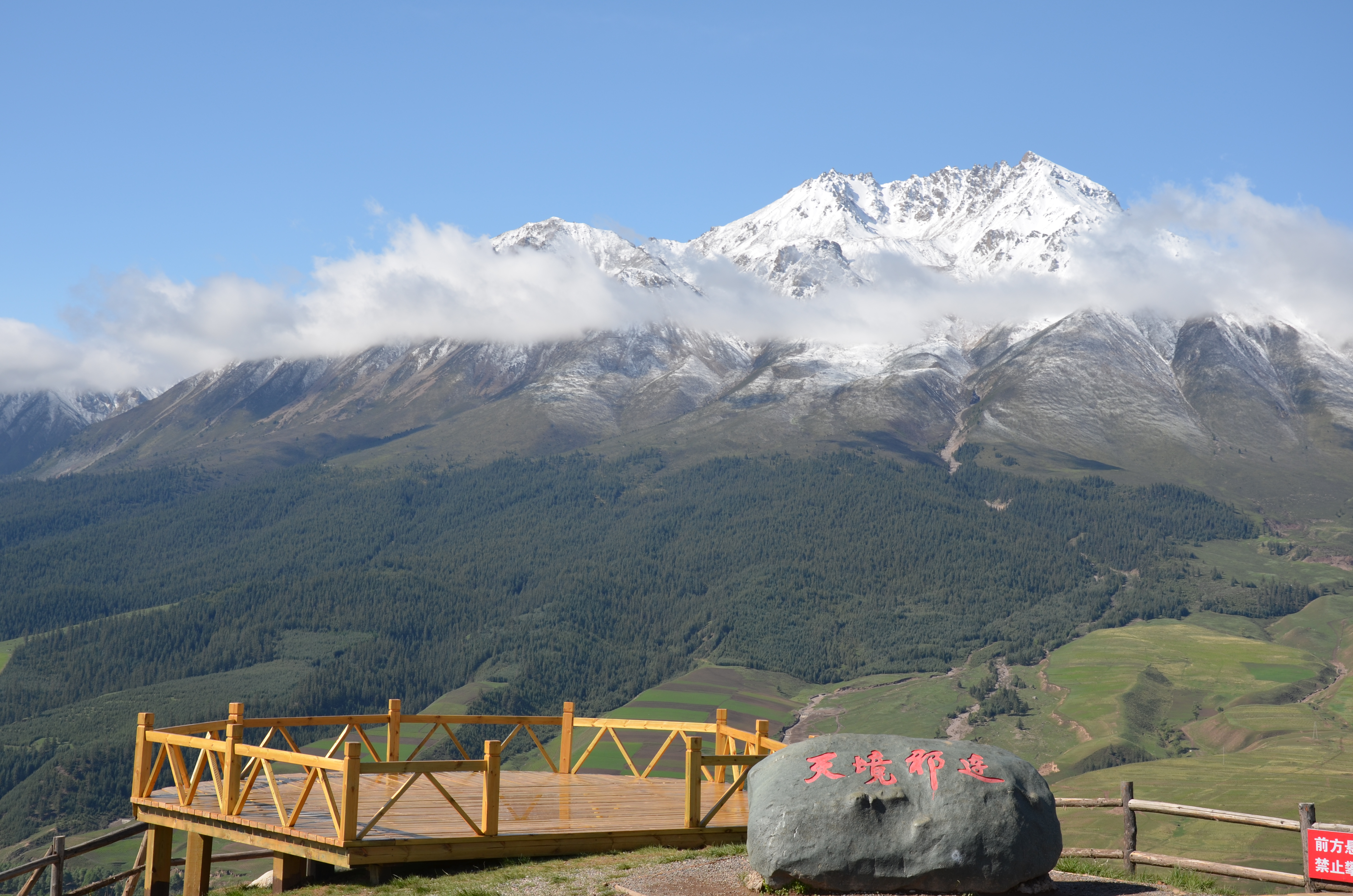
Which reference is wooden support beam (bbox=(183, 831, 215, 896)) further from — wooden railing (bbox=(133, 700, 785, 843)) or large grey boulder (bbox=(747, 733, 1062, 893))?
large grey boulder (bbox=(747, 733, 1062, 893))

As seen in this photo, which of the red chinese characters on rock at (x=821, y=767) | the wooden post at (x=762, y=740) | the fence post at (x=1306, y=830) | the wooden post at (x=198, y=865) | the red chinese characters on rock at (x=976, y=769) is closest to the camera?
the red chinese characters on rock at (x=976, y=769)

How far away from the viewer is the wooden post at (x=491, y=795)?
2272 cm

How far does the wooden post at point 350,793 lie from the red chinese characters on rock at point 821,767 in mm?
7885

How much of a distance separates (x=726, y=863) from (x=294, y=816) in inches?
314

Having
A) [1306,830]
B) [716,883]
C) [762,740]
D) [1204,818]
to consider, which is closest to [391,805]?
[716,883]

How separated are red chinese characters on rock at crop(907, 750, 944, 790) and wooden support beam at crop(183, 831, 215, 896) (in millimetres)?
15649

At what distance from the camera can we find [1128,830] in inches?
989

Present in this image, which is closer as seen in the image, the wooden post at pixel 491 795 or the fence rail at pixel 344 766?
the fence rail at pixel 344 766

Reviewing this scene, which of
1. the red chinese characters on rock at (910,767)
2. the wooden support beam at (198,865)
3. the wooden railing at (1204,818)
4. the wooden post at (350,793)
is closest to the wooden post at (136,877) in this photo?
the wooden support beam at (198,865)

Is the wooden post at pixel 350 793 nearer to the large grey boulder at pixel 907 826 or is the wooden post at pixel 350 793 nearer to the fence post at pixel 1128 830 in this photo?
the large grey boulder at pixel 907 826

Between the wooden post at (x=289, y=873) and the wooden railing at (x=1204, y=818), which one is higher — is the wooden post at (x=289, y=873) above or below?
below

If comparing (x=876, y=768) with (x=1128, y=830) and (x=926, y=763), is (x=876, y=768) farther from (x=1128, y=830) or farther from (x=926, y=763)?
(x=1128, y=830)

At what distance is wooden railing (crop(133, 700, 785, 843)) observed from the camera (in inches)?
862

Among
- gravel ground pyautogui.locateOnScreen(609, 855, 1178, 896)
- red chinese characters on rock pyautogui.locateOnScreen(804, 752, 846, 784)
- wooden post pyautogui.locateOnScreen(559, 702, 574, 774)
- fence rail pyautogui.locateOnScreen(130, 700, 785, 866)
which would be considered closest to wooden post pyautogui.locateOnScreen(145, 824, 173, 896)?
fence rail pyautogui.locateOnScreen(130, 700, 785, 866)
